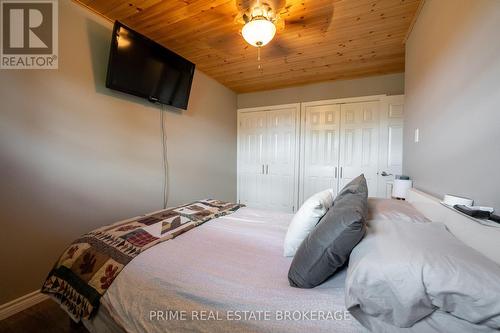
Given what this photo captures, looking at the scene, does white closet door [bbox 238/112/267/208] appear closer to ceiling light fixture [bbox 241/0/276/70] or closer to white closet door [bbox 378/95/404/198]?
white closet door [bbox 378/95/404/198]

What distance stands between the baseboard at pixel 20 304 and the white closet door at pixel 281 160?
3.10m

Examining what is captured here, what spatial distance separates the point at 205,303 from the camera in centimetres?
86

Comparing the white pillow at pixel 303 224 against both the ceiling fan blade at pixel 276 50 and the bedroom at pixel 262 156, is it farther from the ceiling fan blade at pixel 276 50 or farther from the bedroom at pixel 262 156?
the ceiling fan blade at pixel 276 50

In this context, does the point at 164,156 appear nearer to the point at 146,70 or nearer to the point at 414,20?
Result: the point at 146,70

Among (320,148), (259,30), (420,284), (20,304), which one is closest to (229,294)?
(420,284)

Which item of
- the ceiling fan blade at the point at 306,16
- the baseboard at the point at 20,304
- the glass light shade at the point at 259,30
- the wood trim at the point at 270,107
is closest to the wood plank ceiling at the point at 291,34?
the ceiling fan blade at the point at 306,16

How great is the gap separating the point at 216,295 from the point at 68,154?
189 centimetres

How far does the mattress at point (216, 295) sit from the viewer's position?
2.48 feet

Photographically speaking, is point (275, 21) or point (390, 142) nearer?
point (275, 21)

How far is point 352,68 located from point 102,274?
364cm

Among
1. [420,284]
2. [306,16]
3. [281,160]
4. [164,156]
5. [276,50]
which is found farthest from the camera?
[281,160]

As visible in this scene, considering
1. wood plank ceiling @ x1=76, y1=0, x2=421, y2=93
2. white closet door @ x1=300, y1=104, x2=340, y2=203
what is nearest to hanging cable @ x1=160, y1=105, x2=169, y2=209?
wood plank ceiling @ x1=76, y1=0, x2=421, y2=93

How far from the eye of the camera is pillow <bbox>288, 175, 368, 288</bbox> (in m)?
0.80

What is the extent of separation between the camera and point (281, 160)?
12.4 feet
